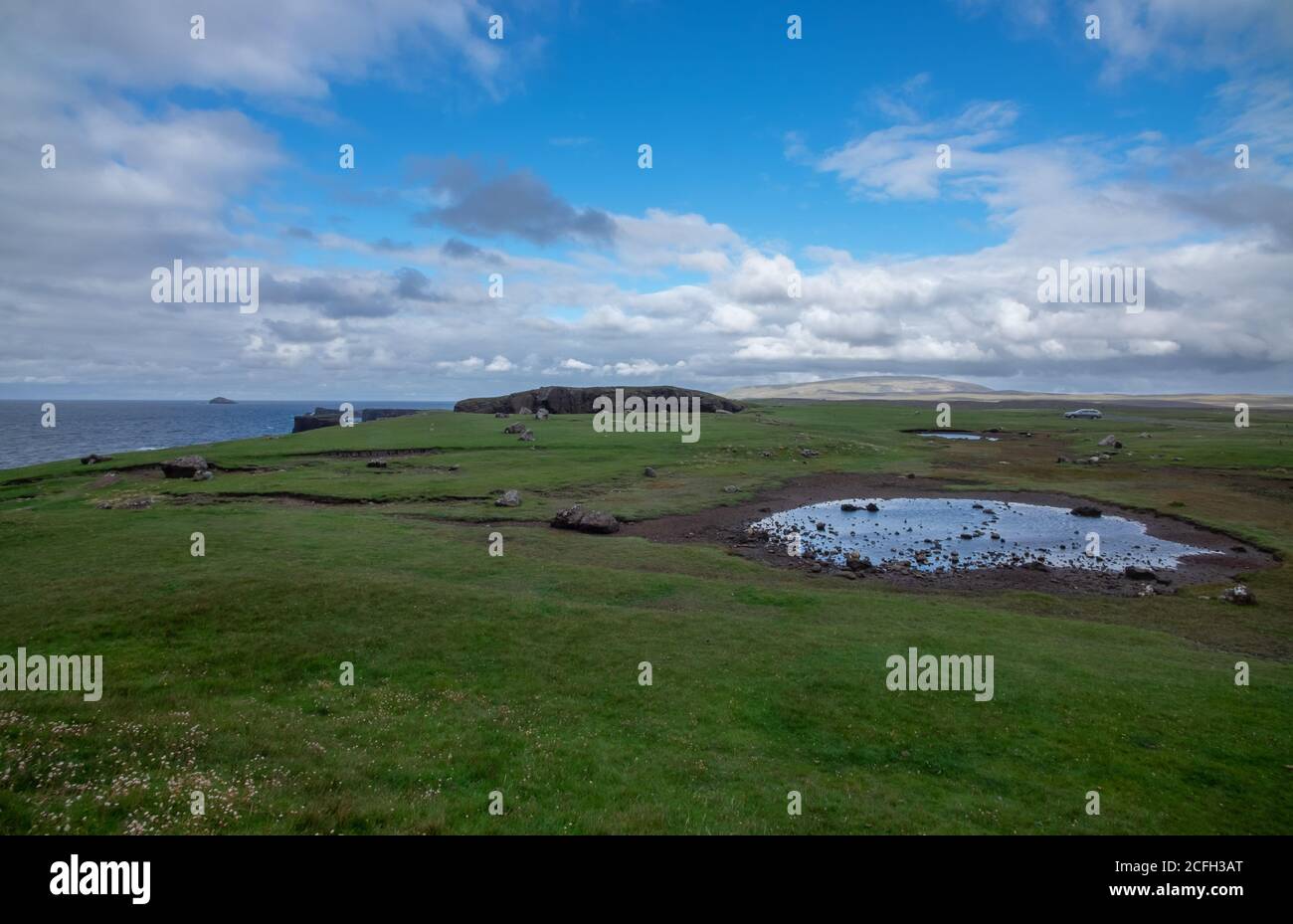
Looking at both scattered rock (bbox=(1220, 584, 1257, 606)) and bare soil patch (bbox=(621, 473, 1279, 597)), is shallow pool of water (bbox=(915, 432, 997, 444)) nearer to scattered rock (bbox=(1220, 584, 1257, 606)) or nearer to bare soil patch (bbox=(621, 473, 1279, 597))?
bare soil patch (bbox=(621, 473, 1279, 597))

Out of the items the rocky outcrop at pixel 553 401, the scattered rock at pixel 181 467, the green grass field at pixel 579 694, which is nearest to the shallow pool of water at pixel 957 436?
the rocky outcrop at pixel 553 401

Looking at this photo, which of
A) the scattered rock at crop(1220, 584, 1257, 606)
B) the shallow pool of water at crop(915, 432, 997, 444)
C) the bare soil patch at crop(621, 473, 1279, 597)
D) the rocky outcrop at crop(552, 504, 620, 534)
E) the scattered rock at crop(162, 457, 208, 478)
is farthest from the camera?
the shallow pool of water at crop(915, 432, 997, 444)

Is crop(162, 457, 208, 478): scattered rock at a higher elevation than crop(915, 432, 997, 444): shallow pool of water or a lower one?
lower

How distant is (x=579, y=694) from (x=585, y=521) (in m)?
26.1

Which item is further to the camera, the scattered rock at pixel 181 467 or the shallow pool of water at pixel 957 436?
the shallow pool of water at pixel 957 436

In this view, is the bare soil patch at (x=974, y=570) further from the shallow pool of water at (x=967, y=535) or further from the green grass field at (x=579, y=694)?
the green grass field at (x=579, y=694)

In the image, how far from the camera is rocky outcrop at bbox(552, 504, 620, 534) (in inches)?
1800

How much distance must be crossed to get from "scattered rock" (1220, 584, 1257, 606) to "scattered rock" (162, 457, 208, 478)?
82.6 metres

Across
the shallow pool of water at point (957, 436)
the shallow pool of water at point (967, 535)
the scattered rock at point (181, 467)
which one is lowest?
the shallow pool of water at point (967, 535)

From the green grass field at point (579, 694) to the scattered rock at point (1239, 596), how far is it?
84cm

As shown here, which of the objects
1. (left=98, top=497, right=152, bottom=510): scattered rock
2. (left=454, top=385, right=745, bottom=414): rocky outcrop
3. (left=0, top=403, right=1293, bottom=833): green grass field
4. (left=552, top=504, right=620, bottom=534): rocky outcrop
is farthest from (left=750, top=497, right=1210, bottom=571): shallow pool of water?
(left=454, top=385, right=745, bottom=414): rocky outcrop

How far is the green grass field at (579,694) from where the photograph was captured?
526 inches

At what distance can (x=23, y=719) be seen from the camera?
1453 centimetres
